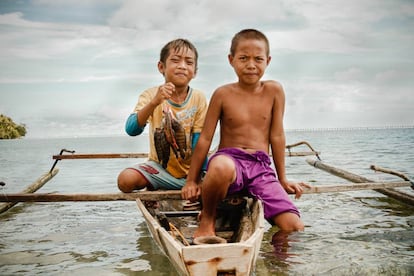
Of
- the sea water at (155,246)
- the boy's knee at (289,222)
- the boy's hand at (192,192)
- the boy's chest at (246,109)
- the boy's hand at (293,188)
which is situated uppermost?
the boy's chest at (246,109)

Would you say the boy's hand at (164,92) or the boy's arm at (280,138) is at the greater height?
the boy's hand at (164,92)

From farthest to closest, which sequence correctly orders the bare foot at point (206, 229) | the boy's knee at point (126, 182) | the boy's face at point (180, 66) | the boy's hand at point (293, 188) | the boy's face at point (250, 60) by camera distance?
1. the boy's face at point (180, 66)
2. the boy's knee at point (126, 182)
3. the boy's hand at point (293, 188)
4. the boy's face at point (250, 60)
5. the bare foot at point (206, 229)

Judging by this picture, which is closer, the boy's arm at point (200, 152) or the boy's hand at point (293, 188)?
the boy's arm at point (200, 152)

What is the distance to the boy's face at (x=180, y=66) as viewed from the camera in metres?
3.62

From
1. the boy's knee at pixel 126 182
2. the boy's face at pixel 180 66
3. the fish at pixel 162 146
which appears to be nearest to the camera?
the boy's knee at pixel 126 182

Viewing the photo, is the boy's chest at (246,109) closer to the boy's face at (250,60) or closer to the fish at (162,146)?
the boy's face at (250,60)

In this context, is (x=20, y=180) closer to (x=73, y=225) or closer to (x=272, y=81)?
(x=73, y=225)

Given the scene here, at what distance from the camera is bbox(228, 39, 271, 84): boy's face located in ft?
10.4

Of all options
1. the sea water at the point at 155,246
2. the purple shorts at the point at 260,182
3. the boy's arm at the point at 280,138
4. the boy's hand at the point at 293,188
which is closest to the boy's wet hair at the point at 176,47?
the boy's arm at the point at 280,138

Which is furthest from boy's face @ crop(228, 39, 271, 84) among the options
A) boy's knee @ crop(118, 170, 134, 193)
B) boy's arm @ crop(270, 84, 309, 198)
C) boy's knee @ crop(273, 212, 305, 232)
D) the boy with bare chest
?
boy's knee @ crop(118, 170, 134, 193)

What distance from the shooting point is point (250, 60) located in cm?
318

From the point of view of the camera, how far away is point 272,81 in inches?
135

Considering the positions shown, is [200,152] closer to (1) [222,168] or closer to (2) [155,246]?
(1) [222,168]

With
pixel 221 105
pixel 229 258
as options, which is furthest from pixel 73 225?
pixel 229 258
